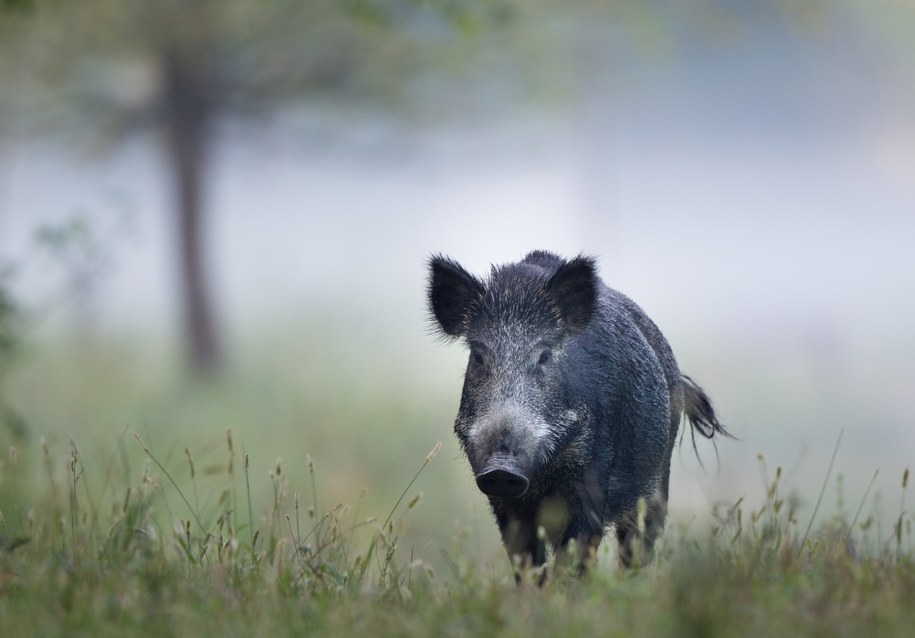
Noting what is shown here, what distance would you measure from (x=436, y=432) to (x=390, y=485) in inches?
67.9

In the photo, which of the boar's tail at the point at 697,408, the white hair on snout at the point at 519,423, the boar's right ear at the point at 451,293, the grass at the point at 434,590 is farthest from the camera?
the boar's tail at the point at 697,408

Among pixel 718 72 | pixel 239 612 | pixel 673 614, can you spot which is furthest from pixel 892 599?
pixel 718 72

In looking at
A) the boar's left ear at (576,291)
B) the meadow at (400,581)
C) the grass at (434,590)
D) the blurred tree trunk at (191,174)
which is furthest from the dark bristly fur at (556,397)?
the blurred tree trunk at (191,174)

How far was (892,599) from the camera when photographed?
132 inches

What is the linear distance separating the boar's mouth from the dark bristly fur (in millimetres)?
77

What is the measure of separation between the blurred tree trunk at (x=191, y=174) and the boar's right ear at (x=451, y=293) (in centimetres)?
1193

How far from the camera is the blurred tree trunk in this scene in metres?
16.8

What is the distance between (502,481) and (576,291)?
1.01 metres

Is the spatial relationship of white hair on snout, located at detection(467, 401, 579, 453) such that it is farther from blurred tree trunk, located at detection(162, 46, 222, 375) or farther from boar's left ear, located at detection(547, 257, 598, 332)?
blurred tree trunk, located at detection(162, 46, 222, 375)

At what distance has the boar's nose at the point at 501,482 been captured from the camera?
452cm

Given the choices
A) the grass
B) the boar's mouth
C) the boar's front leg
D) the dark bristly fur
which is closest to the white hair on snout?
the dark bristly fur

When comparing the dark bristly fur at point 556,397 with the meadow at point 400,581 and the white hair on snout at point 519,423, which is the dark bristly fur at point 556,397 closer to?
the white hair on snout at point 519,423

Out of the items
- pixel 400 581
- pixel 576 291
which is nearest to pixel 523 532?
pixel 400 581

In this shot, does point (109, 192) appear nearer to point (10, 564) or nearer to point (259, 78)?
point (10, 564)
